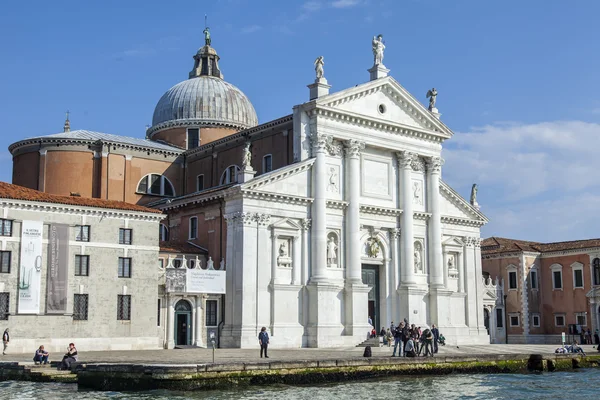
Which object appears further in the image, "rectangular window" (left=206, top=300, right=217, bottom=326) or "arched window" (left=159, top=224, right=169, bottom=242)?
"arched window" (left=159, top=224, right=169, bottom=242)

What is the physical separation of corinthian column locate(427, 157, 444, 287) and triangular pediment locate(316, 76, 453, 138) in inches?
74.3

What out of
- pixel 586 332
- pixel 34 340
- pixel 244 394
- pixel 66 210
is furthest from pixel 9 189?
pixel 586 332

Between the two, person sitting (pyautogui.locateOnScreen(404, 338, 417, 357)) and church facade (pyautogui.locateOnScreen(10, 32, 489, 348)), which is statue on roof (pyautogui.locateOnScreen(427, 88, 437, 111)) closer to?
church facade (pyautogui.locateOnScreen(10, 32, 489, 348))

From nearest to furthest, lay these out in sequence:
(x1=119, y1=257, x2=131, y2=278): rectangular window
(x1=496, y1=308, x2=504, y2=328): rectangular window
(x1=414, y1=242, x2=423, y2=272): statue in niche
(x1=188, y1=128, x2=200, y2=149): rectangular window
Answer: (x1=119, y1=257, x2=131, y2=278): rectangular window
(x1=414, y1=242, x2=423, y2=272): statue in niche
(x1=188, y1=128, x2=200, y2=149): rectangular window
(x1=496, y1=308, x2=504, y2=328): rectangular window

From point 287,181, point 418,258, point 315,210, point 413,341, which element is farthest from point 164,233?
point 413,341

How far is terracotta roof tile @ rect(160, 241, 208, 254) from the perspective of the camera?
3544 centimetres

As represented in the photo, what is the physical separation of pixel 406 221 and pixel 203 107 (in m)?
15.7

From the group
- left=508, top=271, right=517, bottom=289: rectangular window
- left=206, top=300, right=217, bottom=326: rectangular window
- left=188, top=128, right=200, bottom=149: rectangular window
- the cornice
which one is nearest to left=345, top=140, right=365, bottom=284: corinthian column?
left=206, top=300, right=217, bottom=326: rectangular window

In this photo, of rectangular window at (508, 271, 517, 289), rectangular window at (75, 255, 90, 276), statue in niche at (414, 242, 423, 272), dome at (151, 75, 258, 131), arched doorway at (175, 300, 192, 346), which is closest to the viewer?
rectangular window at (75, 255, 90, 276)

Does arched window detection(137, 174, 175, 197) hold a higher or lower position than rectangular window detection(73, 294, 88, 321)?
higher

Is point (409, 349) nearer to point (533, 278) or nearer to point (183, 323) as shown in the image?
point (183, 323)

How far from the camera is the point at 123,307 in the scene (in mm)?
31844

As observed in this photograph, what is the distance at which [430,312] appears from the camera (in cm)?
4056

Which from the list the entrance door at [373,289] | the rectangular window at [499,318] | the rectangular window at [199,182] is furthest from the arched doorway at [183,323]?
the rectangular window at [499,318]
